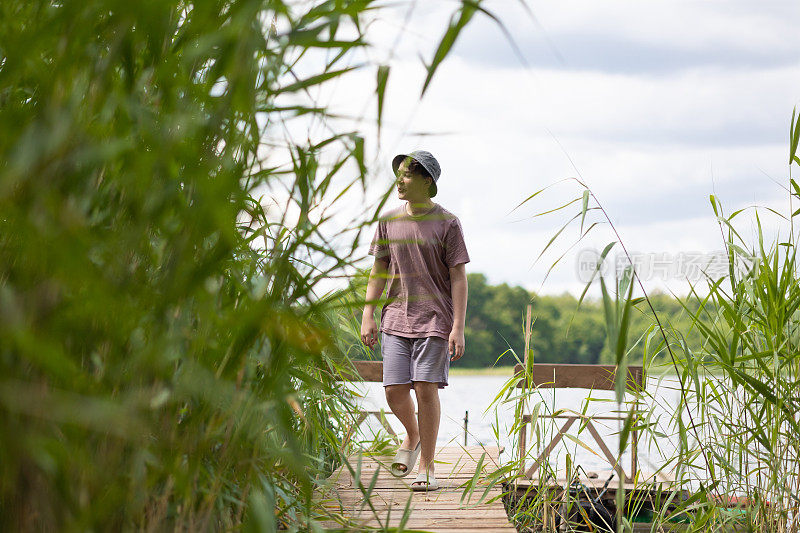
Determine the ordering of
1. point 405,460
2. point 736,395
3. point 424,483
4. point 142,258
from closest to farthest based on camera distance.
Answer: point 142,258
point 736,395
point 424,483
point 405,460

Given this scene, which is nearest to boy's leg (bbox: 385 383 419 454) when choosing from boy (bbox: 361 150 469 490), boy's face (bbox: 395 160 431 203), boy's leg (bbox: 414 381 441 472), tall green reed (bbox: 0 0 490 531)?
boy (bbox: 361 150 469 490)

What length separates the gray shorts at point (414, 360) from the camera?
120 inches

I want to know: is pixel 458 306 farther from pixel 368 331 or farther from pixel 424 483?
pixel 424 483

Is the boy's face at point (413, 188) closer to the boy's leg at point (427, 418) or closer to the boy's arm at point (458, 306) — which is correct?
the boy's arm at point (458, 306)

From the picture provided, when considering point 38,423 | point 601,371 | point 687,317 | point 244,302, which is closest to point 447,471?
point 687,317

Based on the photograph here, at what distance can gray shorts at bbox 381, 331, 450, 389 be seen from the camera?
304 cm

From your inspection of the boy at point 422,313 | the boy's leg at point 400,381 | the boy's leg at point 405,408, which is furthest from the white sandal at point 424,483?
the boy's leg at point 405,408

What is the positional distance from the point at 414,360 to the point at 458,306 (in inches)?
12.2

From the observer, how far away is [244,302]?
103cm

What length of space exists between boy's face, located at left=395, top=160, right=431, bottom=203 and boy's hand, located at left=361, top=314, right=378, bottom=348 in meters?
0.60

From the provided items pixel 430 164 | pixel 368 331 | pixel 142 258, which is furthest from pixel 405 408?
pixel 142 258

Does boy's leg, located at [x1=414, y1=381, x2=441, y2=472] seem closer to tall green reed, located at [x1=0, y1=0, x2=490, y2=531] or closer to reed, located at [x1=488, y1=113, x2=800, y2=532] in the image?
reed, located at [x1=488, y1=113, x2=800, y2=532]

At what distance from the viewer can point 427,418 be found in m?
3.06

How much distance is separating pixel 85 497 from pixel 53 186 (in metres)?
0.35
